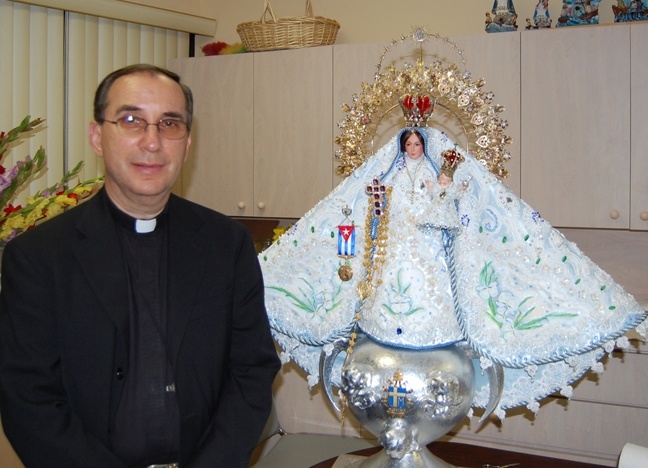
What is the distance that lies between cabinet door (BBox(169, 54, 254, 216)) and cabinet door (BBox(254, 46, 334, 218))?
0.18 ft

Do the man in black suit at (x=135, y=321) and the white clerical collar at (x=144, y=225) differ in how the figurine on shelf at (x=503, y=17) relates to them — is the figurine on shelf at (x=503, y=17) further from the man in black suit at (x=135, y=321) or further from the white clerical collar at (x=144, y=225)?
the white clerical collar at (x=144, y=225)

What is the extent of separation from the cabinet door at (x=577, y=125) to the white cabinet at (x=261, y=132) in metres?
0.88

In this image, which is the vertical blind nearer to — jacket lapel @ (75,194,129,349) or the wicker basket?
the wicker basket

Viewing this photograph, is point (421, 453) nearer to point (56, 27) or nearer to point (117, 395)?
point (117, 395)

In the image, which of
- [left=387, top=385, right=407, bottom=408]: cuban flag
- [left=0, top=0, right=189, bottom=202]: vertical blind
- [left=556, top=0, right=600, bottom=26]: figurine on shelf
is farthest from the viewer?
[left=0, top=0, right=189, bottom=202]: vertical blind

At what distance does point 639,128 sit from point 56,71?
96.7 inches

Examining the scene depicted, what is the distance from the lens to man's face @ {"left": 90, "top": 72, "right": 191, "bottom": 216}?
4.93 feet

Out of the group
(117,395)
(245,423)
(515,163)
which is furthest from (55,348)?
(515,163)

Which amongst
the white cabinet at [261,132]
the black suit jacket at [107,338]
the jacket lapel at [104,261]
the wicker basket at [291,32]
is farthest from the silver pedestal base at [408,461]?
the wicker basket at [291,32]

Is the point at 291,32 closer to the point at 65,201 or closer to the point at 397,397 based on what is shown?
the point at 65,201

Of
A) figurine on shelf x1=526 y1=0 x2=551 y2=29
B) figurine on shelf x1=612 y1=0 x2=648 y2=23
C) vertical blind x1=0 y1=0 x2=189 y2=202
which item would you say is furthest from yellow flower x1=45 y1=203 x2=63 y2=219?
figurine on shelf x1=612 y1=0 x2=648 y2=23

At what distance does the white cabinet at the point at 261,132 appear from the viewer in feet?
11.4

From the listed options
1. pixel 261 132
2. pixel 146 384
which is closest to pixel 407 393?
pixel 146 384

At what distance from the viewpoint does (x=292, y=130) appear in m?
3.54
